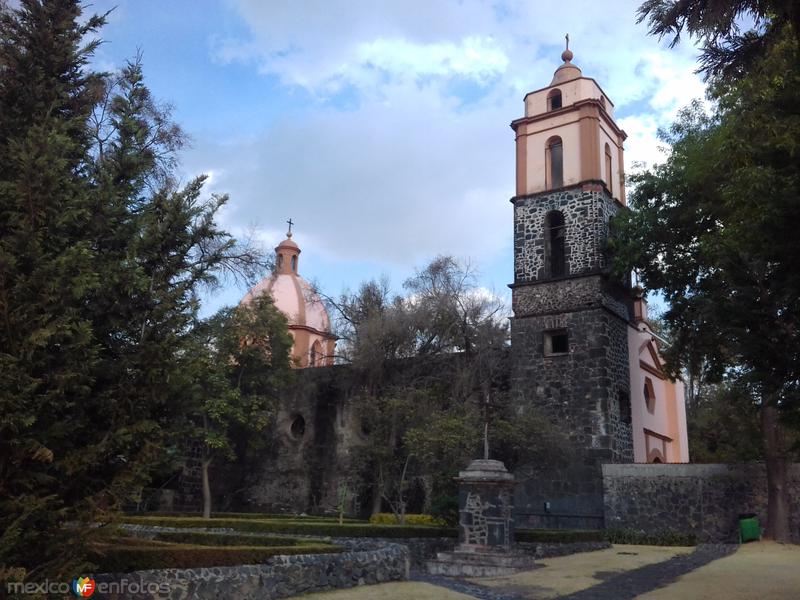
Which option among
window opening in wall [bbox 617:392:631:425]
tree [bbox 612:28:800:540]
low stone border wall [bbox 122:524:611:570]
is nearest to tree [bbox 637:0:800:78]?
tree [bbox 612:28:800:540]

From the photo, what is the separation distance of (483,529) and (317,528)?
3.58 m

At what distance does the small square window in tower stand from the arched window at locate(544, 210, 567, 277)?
178 centimetres

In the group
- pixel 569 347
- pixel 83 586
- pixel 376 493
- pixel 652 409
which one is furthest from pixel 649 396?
pixel 83 586

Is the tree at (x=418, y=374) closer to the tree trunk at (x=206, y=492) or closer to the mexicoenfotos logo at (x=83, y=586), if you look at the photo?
the tree trunk at (x=206, y=492)

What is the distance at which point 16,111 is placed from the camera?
6.89 m

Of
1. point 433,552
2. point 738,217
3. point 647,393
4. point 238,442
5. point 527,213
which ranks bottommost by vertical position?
point 433,552

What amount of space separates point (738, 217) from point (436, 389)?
35.1 ft

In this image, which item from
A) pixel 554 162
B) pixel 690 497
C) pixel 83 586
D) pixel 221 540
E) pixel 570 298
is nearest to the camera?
pixel 83 586

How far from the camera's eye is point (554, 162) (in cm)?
2195

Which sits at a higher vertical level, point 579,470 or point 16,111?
point 16,111

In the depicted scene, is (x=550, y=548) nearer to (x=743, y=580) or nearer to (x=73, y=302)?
(x=743, y=580)

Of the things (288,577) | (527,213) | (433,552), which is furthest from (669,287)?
(288,577)

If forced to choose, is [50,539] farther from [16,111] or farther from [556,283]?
[556,283]

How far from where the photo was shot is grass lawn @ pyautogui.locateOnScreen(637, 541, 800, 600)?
8.62 metres
